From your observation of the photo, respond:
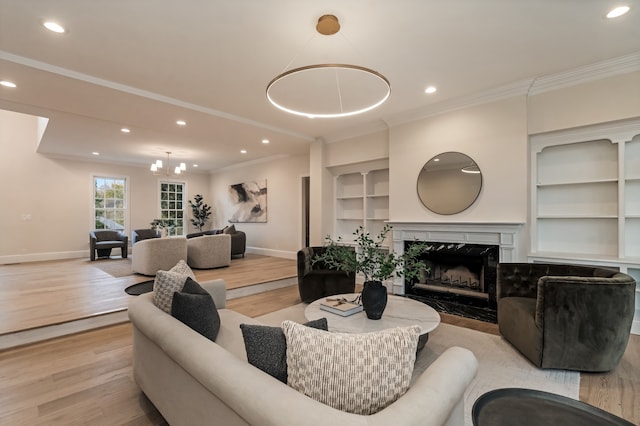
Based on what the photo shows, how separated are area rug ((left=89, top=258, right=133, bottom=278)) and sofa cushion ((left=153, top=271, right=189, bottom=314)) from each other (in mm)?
4164

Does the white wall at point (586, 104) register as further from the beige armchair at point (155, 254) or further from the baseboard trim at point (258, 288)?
the beige armchair at point (155, 254)

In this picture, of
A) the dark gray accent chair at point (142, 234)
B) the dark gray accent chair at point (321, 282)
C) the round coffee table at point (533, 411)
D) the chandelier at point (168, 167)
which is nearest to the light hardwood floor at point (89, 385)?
the round coffee table at point (533, 411)

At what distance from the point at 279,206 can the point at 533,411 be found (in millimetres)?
6893

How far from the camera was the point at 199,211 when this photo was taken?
9.95 m

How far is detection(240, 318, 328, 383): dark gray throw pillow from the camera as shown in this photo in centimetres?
114

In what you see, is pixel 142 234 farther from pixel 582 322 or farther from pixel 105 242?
pixel 582 322

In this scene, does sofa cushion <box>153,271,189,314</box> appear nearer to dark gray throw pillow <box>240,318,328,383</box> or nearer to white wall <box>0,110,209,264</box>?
dark gray throw pillow <box>240,318,328,383</box>

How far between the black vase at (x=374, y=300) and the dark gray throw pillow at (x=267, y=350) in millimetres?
1457

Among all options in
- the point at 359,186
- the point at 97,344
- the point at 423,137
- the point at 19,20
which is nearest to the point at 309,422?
the point at 97,344

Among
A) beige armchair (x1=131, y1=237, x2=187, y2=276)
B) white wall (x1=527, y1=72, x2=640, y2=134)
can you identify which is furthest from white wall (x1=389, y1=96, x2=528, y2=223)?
beige armchair (x1=131, y1=237, x2=187, y2=276)

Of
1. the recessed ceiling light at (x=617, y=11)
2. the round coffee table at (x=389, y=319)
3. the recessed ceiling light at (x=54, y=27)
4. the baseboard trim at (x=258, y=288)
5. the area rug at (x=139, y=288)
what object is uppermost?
the recessed ceiling light at (x=617, y=11)

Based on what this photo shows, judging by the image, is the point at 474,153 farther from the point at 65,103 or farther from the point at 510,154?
the point at 65,103

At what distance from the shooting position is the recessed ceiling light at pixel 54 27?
245 cm

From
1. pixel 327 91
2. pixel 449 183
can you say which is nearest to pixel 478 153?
pixel 449 183
